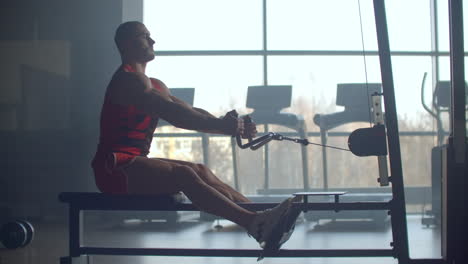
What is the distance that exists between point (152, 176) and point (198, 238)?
1709 millimetres

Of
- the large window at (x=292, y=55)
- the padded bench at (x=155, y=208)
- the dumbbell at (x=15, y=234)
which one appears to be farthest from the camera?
the large window at (x=292, y=55)

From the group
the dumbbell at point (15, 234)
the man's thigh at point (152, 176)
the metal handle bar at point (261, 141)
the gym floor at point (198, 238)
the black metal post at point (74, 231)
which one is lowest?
the gym floor at point (198, 238)

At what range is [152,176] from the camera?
7.22 feet

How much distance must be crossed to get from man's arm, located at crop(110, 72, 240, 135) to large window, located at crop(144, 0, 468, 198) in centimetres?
368

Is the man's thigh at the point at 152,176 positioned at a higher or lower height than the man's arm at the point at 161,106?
lower

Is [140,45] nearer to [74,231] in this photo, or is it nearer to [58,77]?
[74,231]

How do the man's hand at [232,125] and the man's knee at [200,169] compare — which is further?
the man's knee at [200,169]

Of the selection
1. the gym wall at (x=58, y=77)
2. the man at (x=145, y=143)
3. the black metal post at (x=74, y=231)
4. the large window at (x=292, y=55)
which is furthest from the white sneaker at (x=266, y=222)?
the large window at (x=292, y=55)

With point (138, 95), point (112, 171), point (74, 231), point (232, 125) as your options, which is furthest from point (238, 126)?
point (74, 231)

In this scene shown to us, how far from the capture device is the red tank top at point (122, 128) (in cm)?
222

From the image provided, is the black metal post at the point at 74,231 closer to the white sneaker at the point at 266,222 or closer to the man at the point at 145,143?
the man at the point at 145,143

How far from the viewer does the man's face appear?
7.60 feet

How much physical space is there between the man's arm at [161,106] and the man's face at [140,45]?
15 centimetres

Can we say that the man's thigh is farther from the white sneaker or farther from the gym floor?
the gym floor
